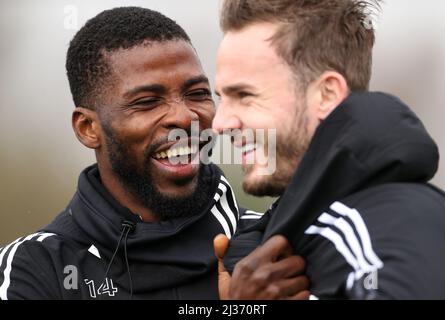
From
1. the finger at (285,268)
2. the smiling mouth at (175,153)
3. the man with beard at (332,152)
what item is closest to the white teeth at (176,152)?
the smiling mouth at (175,153)

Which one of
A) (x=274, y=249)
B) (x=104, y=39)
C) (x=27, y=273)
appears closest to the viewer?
(x=274, y=249)

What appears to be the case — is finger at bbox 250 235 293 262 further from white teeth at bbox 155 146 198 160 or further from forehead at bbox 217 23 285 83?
white teeth at bbox 155 146 198 160

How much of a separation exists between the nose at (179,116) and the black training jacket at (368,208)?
59cm

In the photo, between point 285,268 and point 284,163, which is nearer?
point 285,268

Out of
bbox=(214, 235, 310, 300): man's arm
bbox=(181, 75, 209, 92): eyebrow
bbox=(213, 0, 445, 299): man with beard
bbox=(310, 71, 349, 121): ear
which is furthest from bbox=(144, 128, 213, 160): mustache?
bbox=(214, 235, 310, 300): man's arm

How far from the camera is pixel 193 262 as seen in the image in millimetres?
2580

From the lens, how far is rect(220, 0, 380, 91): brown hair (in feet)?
7.45

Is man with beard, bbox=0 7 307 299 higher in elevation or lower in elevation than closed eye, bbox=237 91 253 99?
lower

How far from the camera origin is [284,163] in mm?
2275

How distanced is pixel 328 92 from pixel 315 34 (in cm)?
15

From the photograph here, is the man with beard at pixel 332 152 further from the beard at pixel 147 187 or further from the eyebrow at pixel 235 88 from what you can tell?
the beard at pixel 147 187

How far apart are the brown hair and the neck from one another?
0.64 metres

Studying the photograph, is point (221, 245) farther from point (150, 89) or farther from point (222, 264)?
point (150, 89)

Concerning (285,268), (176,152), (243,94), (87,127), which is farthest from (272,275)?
(87,127)
